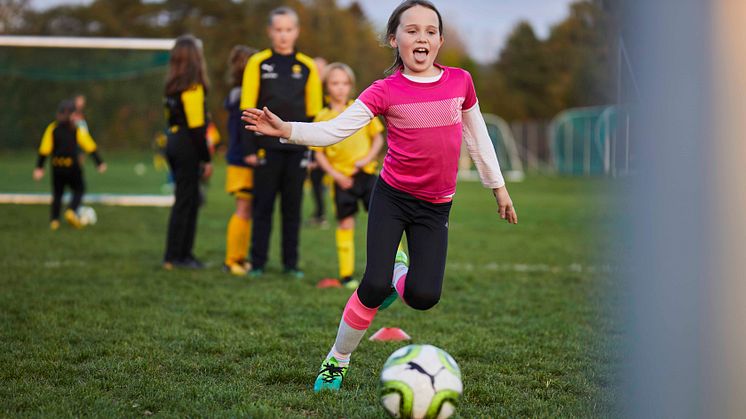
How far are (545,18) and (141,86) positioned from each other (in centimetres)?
4119

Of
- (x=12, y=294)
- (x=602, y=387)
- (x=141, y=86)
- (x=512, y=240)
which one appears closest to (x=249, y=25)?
(x=141, y=86)

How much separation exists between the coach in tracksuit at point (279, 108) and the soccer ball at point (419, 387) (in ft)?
13.4

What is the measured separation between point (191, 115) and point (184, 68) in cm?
42

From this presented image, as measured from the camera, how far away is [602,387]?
4156mm

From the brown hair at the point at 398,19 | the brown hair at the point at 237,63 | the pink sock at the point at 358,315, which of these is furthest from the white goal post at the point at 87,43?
the pink sock at the point at 358,315

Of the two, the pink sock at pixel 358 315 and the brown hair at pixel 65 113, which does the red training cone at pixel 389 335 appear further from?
the brown hair at pixel 65 113

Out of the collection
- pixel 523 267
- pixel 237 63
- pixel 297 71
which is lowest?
pixel 523 267

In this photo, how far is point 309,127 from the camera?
3777 millimetres

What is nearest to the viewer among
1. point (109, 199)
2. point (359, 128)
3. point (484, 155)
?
point (359, 128)

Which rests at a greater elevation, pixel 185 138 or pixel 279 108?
pixel 279 108

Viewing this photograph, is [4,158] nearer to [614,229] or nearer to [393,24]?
[393,24]

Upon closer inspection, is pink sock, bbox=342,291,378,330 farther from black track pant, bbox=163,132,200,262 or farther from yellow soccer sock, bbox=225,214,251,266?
black track pant, bbox=163,132,200,262

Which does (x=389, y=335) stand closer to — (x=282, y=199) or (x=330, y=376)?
(x=330, y=376)

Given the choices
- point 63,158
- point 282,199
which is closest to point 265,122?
point 282,199
